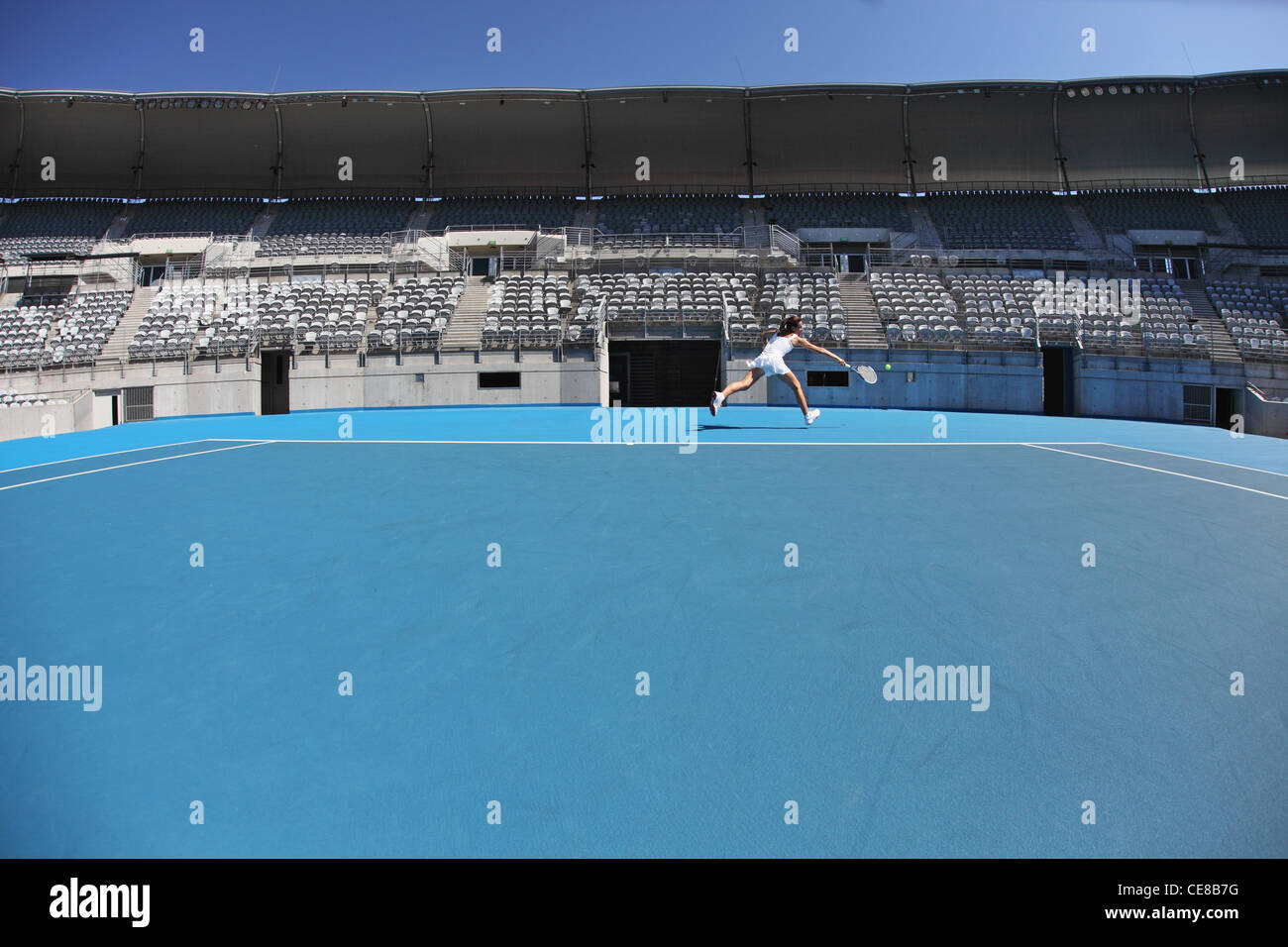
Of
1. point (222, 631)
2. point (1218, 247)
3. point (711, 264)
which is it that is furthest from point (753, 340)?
point (1218, 247)

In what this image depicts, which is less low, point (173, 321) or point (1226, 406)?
point (173, 321)

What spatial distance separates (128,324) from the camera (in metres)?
30.1

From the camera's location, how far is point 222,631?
369cm

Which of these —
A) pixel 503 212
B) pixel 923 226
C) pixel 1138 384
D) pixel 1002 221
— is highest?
pixel 503 212

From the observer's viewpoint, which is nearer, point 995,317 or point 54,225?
point 995,317

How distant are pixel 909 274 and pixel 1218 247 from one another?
20313mm

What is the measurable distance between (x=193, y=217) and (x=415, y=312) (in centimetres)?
2590

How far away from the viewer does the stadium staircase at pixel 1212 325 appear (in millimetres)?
23359

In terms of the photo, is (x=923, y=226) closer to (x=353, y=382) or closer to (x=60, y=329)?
(x=353, y=382)

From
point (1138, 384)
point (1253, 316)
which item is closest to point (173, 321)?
point (1138, 384)

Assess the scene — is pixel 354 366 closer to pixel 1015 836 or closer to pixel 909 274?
pixel 909 274
